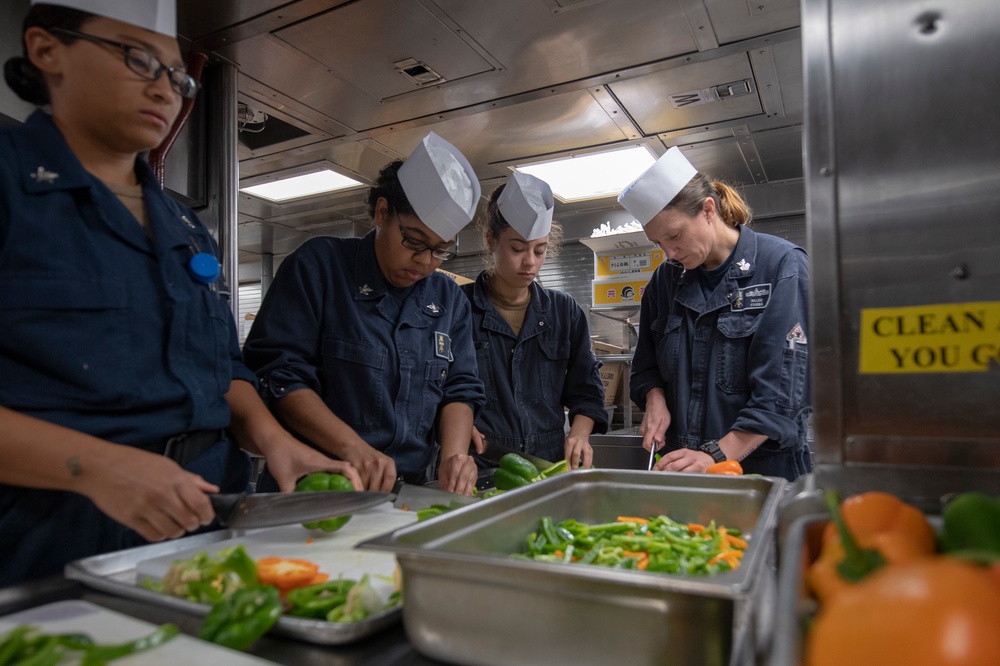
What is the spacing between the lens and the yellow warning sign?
0.94 metres

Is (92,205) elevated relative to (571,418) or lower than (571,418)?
elevated

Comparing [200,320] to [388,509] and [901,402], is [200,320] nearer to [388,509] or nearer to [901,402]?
[388,509]

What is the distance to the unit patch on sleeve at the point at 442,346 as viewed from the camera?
2.14m

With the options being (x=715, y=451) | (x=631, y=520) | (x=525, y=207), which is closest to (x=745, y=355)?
(x=715, y=451)

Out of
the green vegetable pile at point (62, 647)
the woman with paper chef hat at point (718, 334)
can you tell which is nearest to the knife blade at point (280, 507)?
the green vegetable pile at point (62, 647)

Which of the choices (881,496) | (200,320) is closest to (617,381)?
(200,320)

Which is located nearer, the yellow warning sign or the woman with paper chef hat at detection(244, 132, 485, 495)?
the yellow warning sign

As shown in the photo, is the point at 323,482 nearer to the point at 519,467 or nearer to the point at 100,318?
the point at 100,318

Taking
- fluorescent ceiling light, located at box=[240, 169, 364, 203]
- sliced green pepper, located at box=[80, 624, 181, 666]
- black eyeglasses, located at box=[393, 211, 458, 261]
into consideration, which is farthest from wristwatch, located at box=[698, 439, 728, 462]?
fluorescent ceiling light, located at box=[240, 169, 364, 203]

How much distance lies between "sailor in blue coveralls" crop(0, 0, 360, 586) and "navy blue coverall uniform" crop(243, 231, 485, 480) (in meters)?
0.47

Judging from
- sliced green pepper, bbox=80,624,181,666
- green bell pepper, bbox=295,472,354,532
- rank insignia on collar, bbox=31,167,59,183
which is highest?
rank insignia on collar, bbox=31,167,59,183

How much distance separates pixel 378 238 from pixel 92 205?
969 millimetres

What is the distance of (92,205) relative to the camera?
127 centimetres

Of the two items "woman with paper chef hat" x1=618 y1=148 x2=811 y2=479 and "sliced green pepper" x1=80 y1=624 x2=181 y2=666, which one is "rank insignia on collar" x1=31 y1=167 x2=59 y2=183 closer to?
"sliced green pepper" x1=80 y1=624 x2=181 y2=666
